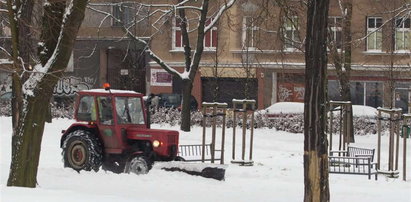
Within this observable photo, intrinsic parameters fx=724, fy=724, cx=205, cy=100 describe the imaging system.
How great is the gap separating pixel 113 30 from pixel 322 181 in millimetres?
36195

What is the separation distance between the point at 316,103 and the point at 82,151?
25.0ft

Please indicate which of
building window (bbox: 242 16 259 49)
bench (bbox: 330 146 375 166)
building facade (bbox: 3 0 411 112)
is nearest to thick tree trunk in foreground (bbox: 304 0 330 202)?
building window (bbox: 242 16 259 49)

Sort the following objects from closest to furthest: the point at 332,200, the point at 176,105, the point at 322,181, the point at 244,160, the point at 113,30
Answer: the point at 322,181, the point at 332,200, the point at 244,160, the point at 176,105, the point at 113,30

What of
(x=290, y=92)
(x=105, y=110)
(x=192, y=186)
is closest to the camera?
(x=192, y=186)

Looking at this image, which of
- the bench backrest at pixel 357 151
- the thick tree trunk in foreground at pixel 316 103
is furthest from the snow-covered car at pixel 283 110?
the thick tree trunk in foreground at pixel 316 103

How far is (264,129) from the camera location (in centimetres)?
2820

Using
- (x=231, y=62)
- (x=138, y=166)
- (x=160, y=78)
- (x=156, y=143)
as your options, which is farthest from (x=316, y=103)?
(x=160, y=78)

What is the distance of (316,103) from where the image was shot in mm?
10438

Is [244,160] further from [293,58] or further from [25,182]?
[293,58]

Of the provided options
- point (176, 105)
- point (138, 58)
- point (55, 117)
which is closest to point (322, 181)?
point (55, 117)

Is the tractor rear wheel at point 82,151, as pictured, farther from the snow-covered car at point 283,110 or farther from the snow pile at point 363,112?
the snow pile at point 363,112

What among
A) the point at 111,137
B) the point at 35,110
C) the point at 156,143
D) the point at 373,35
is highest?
the point at 373,35

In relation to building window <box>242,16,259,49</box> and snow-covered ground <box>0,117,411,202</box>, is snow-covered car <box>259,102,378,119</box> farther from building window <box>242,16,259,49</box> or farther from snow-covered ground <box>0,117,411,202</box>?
snow-covered ground <box>0,117,411,202</box>

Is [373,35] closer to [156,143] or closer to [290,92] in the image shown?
[290,92]
